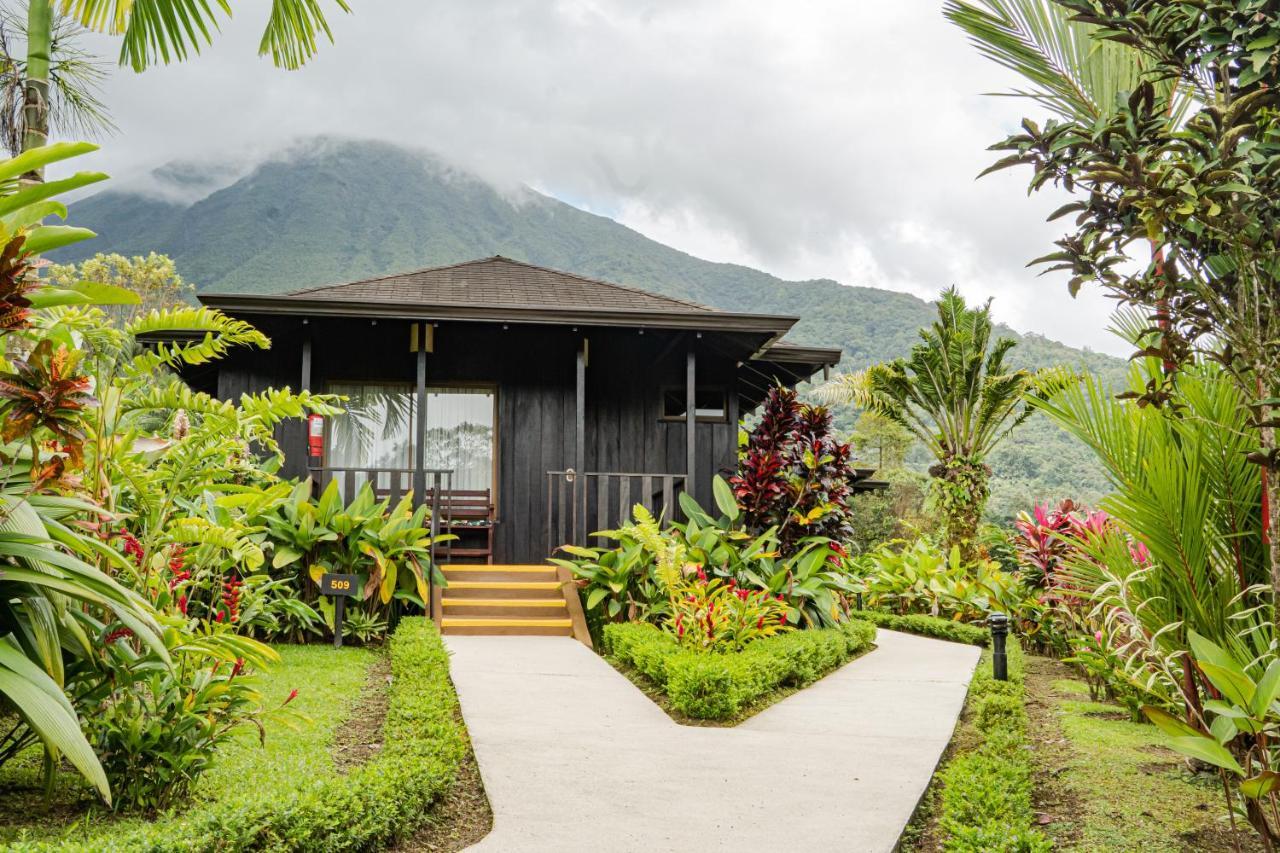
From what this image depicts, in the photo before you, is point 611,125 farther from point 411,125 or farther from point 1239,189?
point 1239,189

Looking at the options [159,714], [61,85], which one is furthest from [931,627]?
[61,85]

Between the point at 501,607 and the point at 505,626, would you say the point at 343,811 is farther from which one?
the point at 501,607

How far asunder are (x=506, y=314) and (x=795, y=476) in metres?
3.51

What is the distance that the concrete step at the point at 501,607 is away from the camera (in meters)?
9.20

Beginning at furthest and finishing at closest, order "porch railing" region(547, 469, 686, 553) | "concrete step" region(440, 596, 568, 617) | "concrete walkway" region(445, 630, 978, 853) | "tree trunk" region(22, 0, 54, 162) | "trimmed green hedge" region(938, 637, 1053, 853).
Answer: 1. "porch railing" region(547, 469, 686, 553)
2. "concrete step" region(440, 596, 568, 617)
3. "tree trunk" region(22, 0, 54, 162)
4. "concrete walkway" region(445, 630, 978, 853)
5. "trimmed green hedge" region(938, 637, 1053, 853)

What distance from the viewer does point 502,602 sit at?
369 inches

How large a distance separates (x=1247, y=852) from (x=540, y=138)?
427ft

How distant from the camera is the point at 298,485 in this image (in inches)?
341

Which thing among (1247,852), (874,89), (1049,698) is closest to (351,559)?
(1049,698)

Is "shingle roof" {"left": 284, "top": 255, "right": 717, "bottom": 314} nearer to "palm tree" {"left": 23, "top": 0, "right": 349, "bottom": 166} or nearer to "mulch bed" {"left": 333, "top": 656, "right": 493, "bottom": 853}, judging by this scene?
"palm tree" {"left": 23, "top": 0, "right": 349, "bottom": 166}

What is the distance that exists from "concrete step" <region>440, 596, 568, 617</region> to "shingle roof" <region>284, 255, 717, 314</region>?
3089mm

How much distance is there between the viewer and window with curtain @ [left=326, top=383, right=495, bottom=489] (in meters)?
11.5

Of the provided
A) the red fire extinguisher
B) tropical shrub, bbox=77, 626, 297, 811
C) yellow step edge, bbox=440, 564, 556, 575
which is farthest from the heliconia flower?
the red fire extinguisher

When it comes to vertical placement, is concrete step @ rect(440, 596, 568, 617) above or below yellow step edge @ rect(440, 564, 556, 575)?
below
